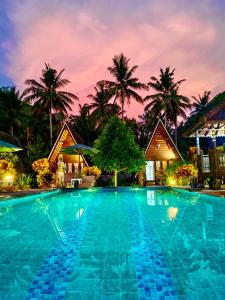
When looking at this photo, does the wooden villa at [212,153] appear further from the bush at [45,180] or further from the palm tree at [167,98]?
the palm tree at [167,98]

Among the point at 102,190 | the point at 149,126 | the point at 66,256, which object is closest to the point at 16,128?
the point at 149,126

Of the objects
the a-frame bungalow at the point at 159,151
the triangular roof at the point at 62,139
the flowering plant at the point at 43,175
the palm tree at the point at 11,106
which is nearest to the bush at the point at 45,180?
the flowering plant at the point at 43,175

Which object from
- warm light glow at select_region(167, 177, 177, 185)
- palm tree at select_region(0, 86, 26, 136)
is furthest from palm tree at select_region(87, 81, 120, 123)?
warm light glow at select_region(167, 177, 177, 185)

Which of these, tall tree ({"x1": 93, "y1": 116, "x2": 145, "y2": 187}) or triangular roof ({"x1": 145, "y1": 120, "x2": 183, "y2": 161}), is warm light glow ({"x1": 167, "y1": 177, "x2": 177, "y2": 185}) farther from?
triangular roof ({"x1": 145, "y1": 120, "x2": 183, "y2": 161})

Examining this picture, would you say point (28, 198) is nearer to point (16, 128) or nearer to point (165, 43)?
point (165, 43)

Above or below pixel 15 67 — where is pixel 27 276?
below

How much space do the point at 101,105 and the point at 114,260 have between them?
3132 cm

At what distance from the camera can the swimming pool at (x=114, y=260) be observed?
8.38ft

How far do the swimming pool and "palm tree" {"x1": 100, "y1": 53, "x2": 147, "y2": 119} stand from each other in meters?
26.5

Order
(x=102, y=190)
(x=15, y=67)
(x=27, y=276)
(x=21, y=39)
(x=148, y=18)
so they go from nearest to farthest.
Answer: (x=27, y=276)
(x=148, y=18)
(x=21, y=39)
(x=102, y=190)
(x=15, y=67)

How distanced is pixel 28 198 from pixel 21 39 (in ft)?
29.7

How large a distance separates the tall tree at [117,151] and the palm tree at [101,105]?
12951 millimetres

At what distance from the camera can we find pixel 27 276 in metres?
2.93

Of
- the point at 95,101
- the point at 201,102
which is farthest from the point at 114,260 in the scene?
the point at 201,102
